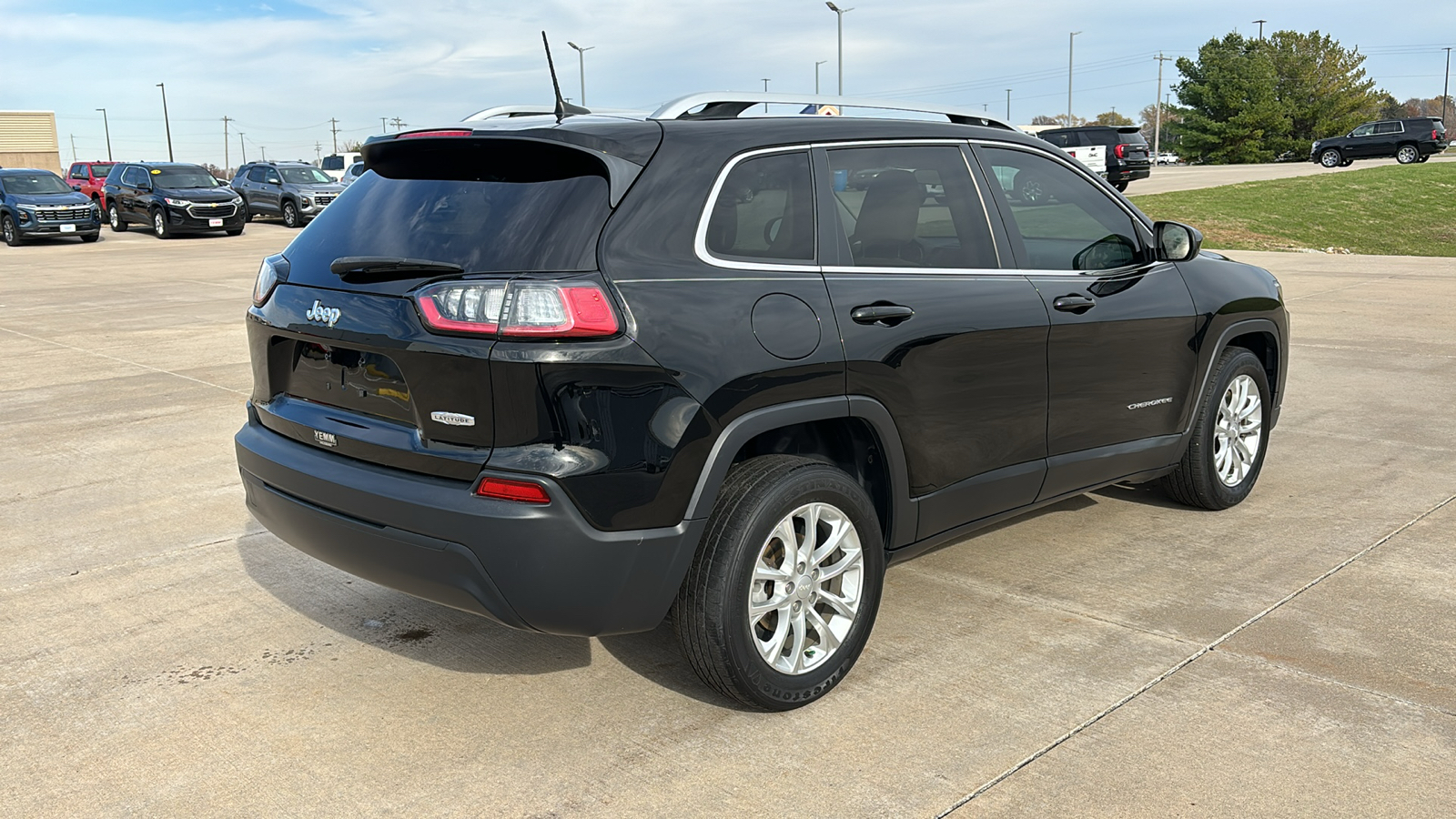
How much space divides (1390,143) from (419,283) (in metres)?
48.4

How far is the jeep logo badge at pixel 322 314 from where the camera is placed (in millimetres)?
3461

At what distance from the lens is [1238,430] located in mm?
5539

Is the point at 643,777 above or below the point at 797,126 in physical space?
below

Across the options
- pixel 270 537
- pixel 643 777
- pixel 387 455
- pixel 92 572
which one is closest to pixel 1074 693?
pixel 643 777

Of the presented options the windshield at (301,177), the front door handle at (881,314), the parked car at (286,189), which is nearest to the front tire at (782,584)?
the front door handle at (881,314)

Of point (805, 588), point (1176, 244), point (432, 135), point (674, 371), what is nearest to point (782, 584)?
point (805, 588)

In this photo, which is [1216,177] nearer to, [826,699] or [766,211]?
[766,211]

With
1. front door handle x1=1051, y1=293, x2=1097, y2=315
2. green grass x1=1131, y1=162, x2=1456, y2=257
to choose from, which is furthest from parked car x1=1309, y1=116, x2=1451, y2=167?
front door handle x1=1051, y1=293, x2=1097, y2=315

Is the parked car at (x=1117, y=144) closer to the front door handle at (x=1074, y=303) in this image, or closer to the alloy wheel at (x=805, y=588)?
the front door handle at (x=1074, y=303)

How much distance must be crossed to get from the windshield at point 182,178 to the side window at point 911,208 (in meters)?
29.5

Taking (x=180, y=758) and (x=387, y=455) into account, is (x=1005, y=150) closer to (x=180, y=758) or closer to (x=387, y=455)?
(x=387, y=455)

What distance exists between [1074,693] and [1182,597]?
100cm

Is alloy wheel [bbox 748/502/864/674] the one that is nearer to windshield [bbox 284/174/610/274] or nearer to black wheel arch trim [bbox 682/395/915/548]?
black wheel arch trim [bbox 682/395/915/548]

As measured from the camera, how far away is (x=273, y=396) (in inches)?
150
